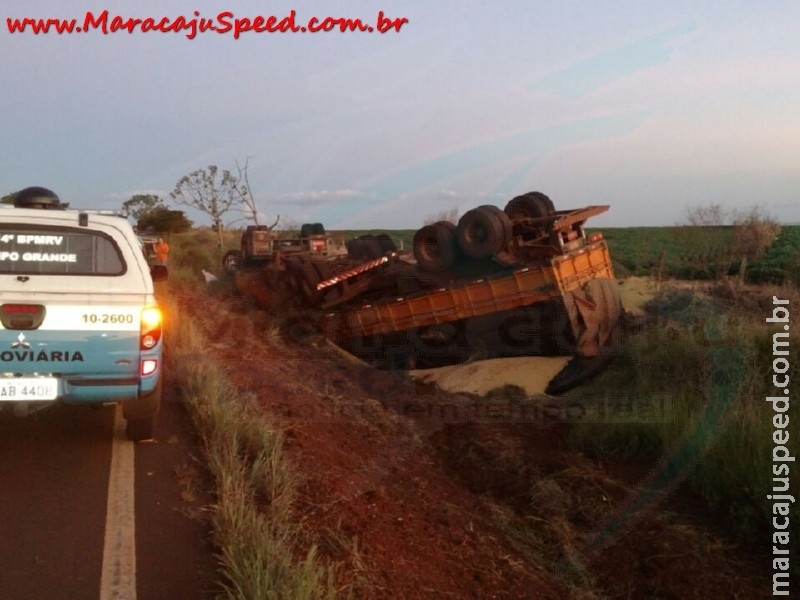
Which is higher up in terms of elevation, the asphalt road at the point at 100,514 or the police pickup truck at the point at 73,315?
the police pickup truck at the point at 73,315

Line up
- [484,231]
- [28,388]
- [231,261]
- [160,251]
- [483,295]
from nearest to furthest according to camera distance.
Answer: [28,388] → [483,295] → [484,231] → [160,251] → [231,261]

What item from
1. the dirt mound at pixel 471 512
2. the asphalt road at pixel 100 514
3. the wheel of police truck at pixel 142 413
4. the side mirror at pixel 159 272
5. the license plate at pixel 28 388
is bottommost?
the dirt mound at pixel 471 512

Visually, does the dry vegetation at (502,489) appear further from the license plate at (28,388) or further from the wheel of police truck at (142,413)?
the license plate at (28,388)

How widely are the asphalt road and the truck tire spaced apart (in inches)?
284

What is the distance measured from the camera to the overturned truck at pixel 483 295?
40.2ft

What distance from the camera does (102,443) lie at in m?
6.59

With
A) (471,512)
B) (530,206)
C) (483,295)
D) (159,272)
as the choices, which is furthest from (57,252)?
(530,206)

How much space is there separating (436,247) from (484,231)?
3.85ft

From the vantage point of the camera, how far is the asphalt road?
4102 mm

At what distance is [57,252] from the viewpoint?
5.86 meters

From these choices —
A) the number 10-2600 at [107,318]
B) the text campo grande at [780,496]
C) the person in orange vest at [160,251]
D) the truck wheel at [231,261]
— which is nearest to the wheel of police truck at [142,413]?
the number 10-2600 at [107,318]

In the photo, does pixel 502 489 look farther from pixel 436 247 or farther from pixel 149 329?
pixel 436 247

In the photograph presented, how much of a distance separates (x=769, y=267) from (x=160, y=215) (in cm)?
3166

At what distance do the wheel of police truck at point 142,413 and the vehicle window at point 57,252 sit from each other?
100 cm
